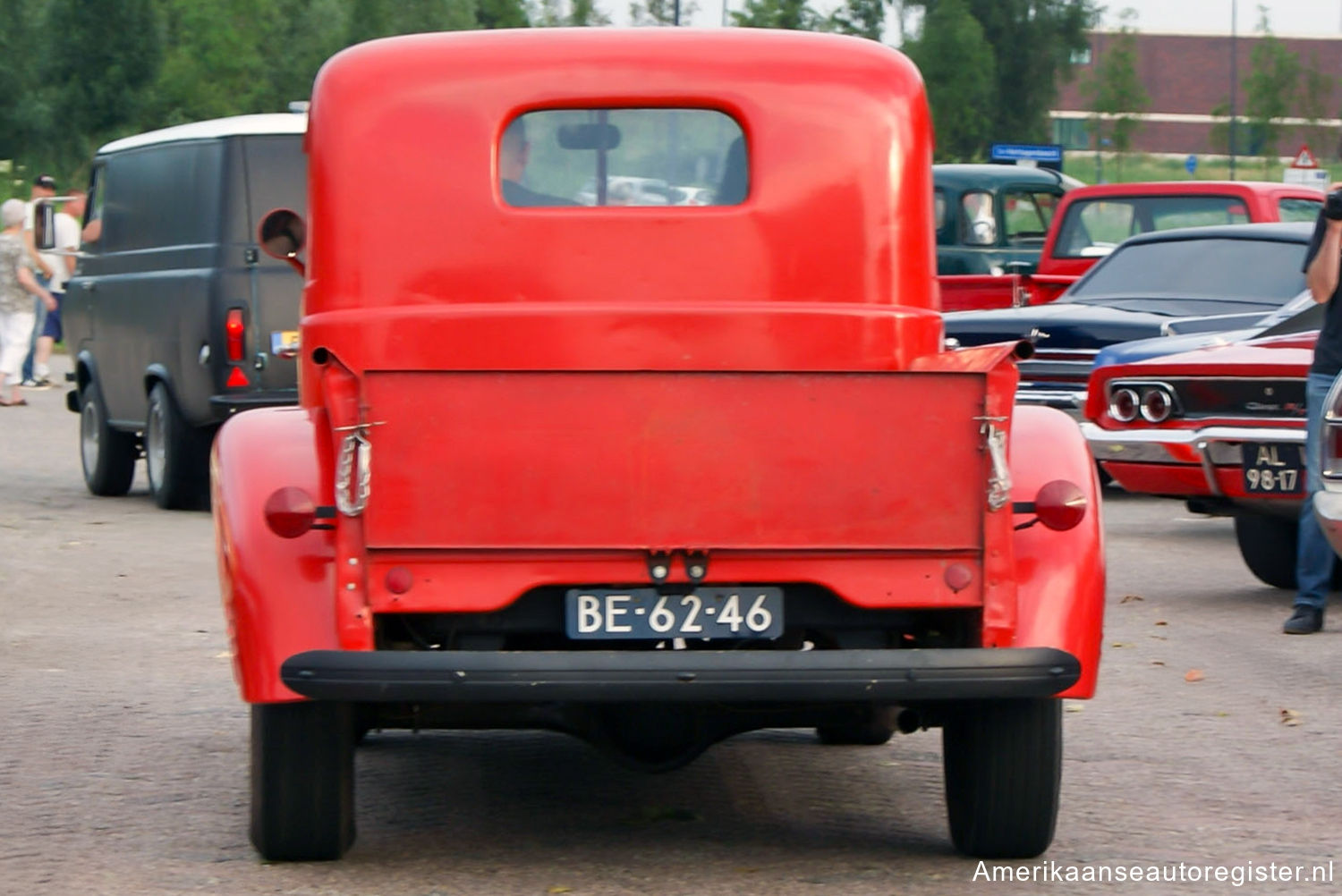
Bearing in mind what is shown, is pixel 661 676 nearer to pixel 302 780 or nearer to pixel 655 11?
pixel 302 780

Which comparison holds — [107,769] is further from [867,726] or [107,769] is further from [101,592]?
[101,592]

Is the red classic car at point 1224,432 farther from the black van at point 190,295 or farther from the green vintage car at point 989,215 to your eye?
the green vintage car at point 989,215

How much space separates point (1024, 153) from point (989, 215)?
12.1m

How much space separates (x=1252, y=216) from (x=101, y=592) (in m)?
9.11

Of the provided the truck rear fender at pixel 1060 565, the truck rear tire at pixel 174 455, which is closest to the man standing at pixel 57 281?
the truck rear tire at pixel 174 455

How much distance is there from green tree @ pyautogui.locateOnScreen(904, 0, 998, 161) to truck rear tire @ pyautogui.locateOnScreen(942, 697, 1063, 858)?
42.4m

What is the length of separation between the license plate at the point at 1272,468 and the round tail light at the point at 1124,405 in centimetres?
106

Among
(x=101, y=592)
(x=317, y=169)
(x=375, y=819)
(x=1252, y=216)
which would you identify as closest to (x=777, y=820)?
(x=375, y=819)

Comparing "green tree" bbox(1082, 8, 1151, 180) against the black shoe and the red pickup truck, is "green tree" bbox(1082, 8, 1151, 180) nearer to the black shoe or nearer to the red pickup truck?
the red pickup truck

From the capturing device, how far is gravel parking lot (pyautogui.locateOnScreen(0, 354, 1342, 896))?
5.25m

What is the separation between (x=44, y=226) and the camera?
627 inches

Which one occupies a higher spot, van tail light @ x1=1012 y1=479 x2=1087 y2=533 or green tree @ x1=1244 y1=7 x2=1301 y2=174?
green tree @ x1=1244 y1=7 x2=1301 y2=174

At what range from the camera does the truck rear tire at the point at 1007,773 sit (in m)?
5.19

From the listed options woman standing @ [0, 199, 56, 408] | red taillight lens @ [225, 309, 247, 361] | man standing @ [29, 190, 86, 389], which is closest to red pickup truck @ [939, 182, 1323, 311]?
red taillight lens @ [225, 309, 247, 361]
